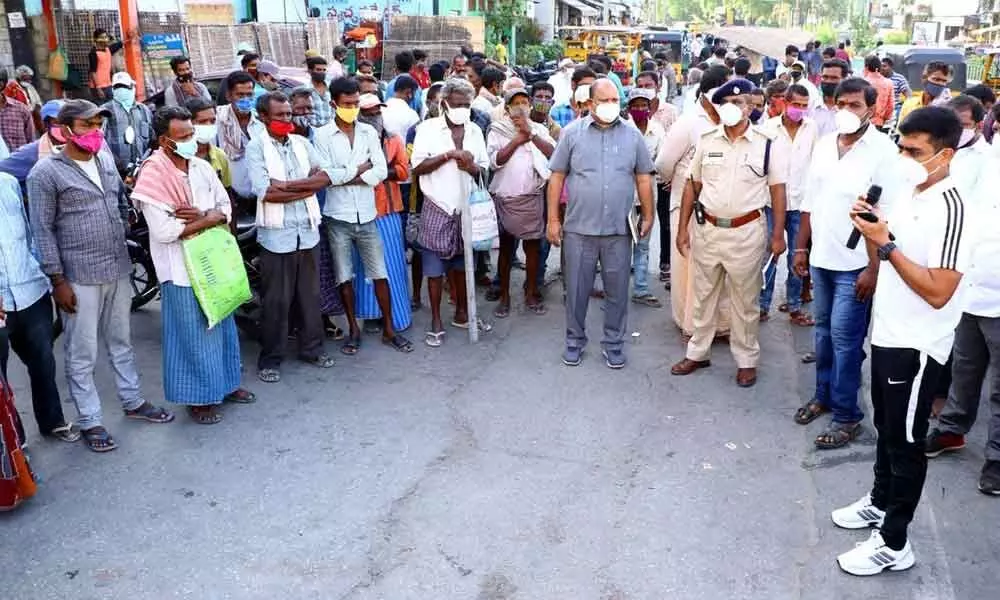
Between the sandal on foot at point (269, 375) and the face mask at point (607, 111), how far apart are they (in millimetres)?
2680

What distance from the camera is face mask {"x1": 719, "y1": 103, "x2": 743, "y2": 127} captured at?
5125 millimetres

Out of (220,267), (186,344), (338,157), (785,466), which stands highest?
(338,157)

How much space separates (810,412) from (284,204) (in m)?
3.41

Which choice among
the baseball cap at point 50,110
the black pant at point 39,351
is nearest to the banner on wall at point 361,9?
the baseball cap at point 50,110

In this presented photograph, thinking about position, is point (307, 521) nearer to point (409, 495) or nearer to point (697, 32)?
point (409, 495)

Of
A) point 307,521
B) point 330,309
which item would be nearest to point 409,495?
point 307,521

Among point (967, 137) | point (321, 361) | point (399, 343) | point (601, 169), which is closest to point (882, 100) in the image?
point (967, 137)

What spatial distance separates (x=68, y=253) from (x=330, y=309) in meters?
2.12

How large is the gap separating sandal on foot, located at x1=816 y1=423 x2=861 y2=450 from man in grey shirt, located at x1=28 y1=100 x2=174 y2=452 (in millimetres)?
3839

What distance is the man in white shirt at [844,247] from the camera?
4422 millimetres

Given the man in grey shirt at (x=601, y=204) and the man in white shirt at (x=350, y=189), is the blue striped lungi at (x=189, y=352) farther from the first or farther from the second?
the man in grey shirt at (x=601, y=204)

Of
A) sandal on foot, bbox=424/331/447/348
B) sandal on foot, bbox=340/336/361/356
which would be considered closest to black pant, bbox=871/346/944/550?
sandal on foot, bbox=424/331/447/348

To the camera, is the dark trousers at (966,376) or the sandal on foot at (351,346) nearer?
the dark trousers at (966,376)

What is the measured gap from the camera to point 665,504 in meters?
4.08
